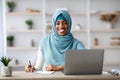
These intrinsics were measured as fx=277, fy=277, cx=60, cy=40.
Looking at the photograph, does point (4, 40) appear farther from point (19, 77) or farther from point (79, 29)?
point (19, 77)

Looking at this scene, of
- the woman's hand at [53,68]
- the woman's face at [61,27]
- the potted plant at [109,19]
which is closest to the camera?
the woman's hand at [53,68]

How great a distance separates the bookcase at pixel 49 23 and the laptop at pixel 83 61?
365 centimetres

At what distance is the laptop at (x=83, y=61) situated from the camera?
2.21 meters

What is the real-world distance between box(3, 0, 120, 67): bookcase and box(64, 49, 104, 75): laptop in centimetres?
365

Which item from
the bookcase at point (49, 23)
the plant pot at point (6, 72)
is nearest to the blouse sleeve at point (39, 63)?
the plant pot at point (6, 72)

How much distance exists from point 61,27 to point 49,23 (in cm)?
314

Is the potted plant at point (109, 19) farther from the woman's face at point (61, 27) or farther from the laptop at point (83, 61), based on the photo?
the laptop at point (83, 61)

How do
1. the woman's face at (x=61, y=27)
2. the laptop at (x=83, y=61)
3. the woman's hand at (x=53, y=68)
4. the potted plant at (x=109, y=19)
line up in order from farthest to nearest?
the potted plant at (x=109, y=19), the woman's face at (x=61, y=27), the woman's hand at (x=53, y=68), the laptop at (x=83, y=61)

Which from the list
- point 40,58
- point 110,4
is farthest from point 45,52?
point 110,4

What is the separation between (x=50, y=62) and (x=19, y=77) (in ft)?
2.31

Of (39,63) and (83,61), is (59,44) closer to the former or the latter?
(39,63)

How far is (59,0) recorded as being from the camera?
237 inches

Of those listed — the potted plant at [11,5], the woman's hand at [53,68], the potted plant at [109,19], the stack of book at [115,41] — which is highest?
the potted plant at [11,5]

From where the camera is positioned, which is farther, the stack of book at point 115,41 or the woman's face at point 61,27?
the stack of book at point 115,41
